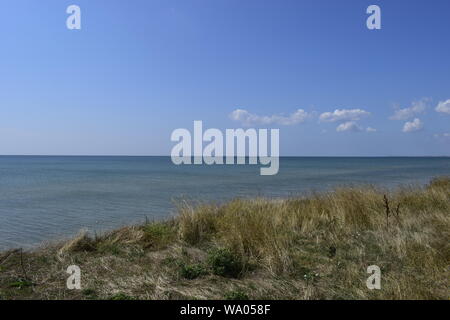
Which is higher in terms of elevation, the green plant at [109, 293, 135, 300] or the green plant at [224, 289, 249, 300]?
the green plant at [224, 289, 249, 300]

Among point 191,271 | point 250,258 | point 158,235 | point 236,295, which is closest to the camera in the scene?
point 236,295

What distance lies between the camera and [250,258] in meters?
5.55

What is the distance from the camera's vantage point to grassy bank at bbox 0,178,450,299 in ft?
14.5

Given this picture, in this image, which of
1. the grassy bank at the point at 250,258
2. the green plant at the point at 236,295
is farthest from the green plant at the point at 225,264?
the green plant at the point at 236,295

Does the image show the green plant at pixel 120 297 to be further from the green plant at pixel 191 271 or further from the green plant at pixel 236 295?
the green plant at pixel 236 295

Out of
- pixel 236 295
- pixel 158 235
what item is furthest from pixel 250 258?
pixel 158 235

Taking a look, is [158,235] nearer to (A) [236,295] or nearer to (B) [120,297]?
(B) [120,297]

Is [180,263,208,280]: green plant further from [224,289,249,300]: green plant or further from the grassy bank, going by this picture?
[224,289,249,300]: green plant

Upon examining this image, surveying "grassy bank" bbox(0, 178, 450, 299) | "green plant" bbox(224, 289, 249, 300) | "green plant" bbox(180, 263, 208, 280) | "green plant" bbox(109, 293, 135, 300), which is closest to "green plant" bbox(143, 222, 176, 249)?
"grassy bank" bbox(0, 178, 450, 299)

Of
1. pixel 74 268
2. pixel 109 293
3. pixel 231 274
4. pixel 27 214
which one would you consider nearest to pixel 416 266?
pixel 231 274

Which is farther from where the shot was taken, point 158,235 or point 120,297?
point 158,235

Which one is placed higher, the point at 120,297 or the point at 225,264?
the point at 225,264

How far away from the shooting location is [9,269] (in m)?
5.38
